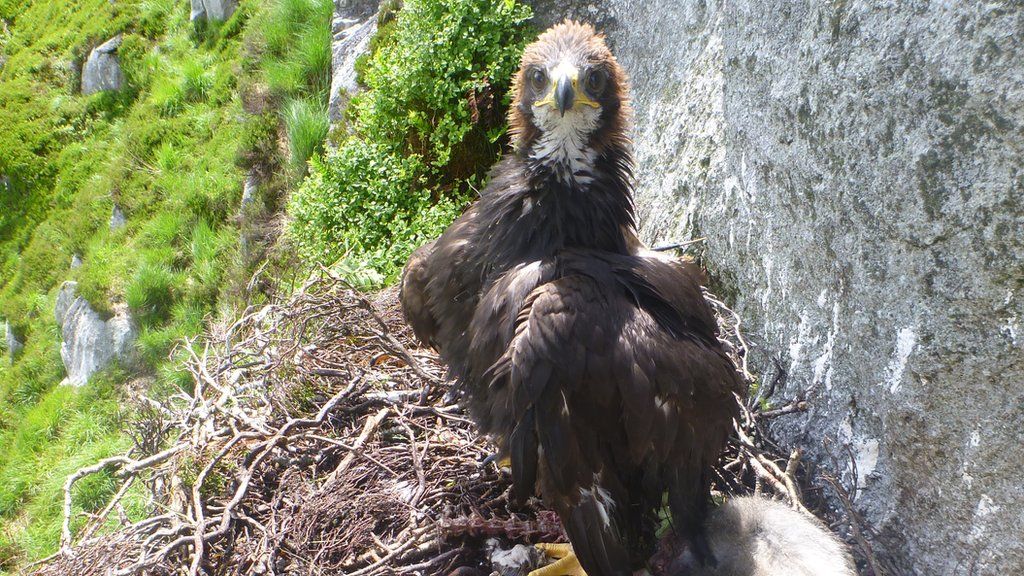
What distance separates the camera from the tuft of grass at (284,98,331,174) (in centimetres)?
698

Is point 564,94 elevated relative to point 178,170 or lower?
elevated

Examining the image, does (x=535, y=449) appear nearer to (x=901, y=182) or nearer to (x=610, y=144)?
(x=610, y=144)

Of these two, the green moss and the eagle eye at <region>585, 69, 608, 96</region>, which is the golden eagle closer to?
the eagle eye at <region>585, 69, 608, 96</region>

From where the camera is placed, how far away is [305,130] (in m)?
7.01

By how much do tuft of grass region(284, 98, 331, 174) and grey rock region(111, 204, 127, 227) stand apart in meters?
3.32

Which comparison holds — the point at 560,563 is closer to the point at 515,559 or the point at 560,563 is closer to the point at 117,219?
the point at 515,559

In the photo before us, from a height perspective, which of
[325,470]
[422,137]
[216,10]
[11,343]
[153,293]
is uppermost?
[216,10]

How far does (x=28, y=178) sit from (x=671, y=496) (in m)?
12.0

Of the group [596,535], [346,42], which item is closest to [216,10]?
[346,42]

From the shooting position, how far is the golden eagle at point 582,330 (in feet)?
7.75

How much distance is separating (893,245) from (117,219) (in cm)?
931

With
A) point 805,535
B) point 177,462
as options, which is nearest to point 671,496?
point 805,535

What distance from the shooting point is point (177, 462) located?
3338 millimetres

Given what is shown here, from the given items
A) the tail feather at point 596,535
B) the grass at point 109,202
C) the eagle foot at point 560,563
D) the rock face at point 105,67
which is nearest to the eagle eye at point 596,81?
the tail feather at point 596,535
